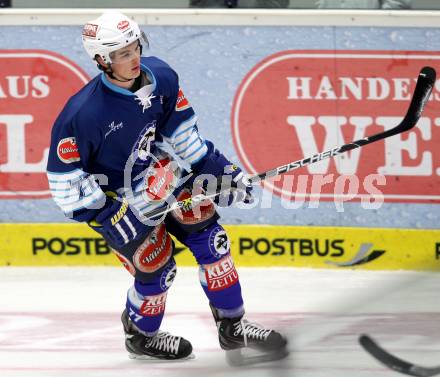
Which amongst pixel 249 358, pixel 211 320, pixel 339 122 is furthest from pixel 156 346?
pixel 339 122

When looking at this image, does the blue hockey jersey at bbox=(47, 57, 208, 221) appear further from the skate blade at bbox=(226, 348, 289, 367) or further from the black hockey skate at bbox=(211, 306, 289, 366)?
the skate blade at bbox=(226, 348, 289, 367)

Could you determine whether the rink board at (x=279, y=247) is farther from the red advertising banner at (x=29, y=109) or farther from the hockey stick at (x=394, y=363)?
the hockey stick at (x=394, y=363)

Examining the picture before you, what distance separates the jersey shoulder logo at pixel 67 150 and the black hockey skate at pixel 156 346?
0.75 m

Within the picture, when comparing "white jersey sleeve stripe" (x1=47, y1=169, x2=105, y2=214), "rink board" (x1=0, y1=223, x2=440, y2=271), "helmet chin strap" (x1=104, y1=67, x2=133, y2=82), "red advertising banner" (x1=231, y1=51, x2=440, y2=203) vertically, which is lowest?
"rink board" (x1=0, y1=223, x2=440, y2=271)

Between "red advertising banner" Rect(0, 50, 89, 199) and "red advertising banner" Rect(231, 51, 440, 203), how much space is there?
2.87 ft

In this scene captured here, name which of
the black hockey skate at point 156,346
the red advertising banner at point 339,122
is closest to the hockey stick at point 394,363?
the black hockey skate at point 156,346

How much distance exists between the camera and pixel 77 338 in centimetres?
420

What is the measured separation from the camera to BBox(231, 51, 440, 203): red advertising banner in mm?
5004

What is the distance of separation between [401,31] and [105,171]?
75.2 inches

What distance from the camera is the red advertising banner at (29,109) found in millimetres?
5168

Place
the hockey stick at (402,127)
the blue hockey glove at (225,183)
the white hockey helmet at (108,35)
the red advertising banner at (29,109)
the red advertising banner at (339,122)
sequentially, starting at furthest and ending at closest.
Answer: the red advertising banner at (29,109), the red advertising banner at (339,122), the blue hockey glove at (225,183), the hockey stick at (402,127), the white hockey helmet at (108,35)

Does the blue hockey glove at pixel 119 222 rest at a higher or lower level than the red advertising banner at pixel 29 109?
higher

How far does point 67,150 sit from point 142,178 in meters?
0.35

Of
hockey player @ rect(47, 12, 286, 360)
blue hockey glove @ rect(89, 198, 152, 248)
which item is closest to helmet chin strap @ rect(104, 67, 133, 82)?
hockey player @ rect(47, 12, 286, 360)
